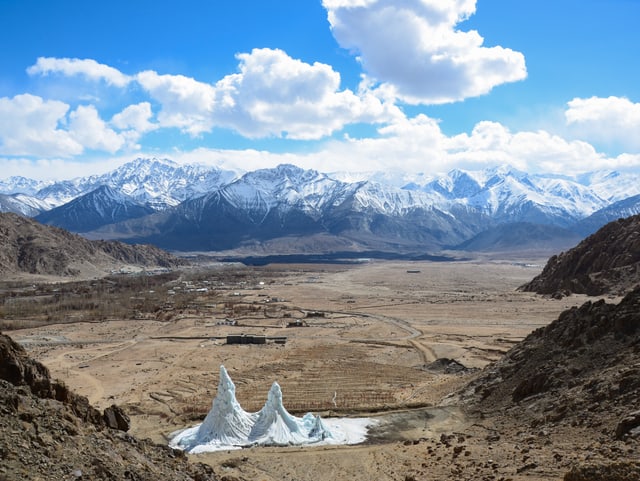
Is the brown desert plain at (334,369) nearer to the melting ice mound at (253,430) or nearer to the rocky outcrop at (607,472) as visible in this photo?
the melting ice mound at (253,430)

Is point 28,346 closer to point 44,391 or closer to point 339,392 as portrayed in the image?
point 339,392

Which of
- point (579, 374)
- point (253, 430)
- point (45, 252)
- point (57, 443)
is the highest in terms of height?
point (45, 252)

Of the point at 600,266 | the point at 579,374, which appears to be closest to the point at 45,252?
the point at 600,266

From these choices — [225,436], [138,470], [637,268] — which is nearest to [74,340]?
[225,436]

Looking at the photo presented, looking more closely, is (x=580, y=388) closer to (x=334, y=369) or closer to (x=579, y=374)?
(x=579, y=374)

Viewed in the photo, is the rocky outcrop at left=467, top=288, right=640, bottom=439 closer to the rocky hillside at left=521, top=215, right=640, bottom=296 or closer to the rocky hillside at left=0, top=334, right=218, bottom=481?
the rocky hillside at left=0, top=334, right=218, bottom=481

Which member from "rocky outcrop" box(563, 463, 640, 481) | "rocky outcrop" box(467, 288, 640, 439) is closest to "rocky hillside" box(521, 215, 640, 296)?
"rocky outcrop" box(467, 288, 640, 439)

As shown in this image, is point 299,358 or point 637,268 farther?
point 637,268

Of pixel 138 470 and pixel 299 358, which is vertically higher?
pixel 138 470

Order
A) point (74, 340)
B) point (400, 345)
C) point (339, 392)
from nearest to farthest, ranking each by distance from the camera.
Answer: point (339, 392) < point (400, 345) < point (74, 340)
